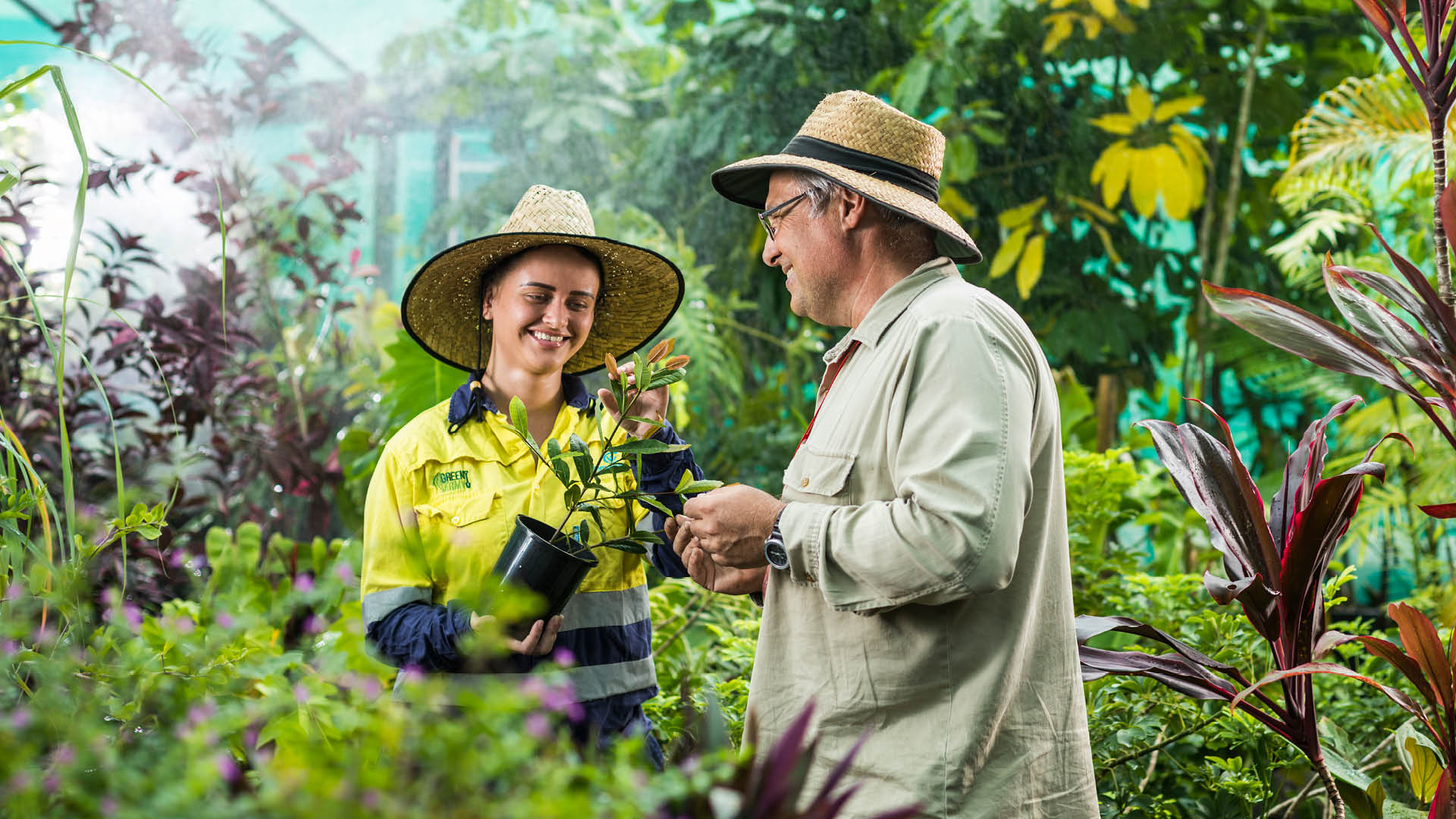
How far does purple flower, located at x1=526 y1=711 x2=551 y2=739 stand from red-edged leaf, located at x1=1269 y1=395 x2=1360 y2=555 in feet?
4.55

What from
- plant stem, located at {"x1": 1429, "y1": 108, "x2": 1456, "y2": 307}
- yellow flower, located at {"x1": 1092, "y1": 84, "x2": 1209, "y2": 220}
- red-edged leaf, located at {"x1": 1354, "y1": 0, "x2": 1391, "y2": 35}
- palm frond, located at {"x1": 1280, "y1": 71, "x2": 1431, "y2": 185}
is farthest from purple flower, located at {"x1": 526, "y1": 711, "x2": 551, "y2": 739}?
yellow flower, located at {"x1": 1092, "y1": 84, "x2": 1209, "y2": 220}

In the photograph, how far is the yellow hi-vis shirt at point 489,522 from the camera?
1.49 metres

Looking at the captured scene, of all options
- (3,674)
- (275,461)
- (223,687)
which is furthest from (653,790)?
(275,461)

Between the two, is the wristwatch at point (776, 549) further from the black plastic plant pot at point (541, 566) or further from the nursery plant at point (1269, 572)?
the nursery plant at point (1269, 572)

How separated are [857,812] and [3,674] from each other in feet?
2.69

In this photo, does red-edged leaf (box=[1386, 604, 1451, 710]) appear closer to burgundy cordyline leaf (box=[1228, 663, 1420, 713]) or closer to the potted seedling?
burgundy cordyline leaf (box=[1228, 663, 1420, 713])

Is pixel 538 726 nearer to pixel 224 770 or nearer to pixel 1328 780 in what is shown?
pixel 224 770

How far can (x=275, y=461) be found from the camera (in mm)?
3260

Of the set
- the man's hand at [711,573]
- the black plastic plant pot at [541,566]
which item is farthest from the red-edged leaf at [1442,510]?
the black plastic plant pot at [541,566]

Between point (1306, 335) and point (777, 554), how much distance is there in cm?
95

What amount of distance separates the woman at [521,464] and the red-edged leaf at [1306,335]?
0.89 metres

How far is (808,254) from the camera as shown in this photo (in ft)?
4.67

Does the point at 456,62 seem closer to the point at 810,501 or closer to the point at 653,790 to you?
the point at 810,501

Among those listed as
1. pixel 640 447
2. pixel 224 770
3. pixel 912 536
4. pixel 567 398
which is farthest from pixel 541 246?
pixel 224 770
